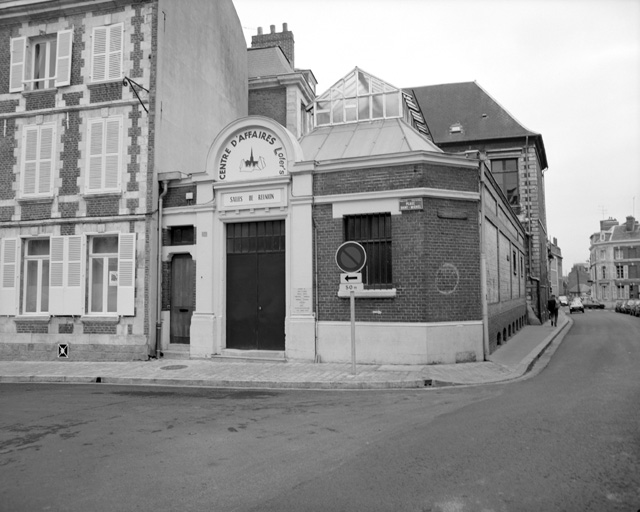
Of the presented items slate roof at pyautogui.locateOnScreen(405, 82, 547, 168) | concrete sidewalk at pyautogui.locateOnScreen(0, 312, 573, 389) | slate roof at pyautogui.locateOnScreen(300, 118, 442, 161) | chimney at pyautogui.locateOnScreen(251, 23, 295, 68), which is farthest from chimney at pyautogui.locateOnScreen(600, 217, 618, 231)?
concrete sidewalk at pyautogui.locateOnScreen(0, 312, 573, 389)

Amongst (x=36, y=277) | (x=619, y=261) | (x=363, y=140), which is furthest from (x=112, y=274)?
(x=619, y=261)

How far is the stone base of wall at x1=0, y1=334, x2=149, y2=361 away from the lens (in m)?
14.3

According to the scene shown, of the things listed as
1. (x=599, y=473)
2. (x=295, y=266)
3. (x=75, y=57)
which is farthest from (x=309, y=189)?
(x=599, y=473)

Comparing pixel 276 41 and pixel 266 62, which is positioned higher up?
pixel 276 41

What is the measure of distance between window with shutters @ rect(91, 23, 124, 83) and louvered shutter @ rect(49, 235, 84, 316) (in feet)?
15.6

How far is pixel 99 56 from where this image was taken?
15.3 meters

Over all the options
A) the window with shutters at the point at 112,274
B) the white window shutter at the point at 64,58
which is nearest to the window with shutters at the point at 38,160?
the white window shutter at the point at 64,58

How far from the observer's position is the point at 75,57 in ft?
51.0

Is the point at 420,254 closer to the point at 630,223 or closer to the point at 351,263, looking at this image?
the point at 351,263

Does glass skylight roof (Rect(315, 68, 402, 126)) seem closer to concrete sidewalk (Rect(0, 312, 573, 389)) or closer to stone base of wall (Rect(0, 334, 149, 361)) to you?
concrete sidewalk (Rect(0, 312, 573, 389))

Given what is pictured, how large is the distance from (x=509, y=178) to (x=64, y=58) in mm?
25911

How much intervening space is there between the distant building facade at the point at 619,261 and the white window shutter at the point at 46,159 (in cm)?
8993

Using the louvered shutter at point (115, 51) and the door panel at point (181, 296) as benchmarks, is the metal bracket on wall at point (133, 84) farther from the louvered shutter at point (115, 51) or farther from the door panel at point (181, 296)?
the door panel at point (181, 296)

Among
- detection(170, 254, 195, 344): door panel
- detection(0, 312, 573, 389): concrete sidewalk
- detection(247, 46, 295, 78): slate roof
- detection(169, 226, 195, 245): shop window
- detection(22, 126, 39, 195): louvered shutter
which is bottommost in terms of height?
detection(0, 312, 573, 389): concrete sidewalk
